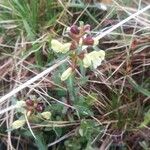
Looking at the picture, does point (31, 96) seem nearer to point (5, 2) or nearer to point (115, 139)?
point (115, 139)

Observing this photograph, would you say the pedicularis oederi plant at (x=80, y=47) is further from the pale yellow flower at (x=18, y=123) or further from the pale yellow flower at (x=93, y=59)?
the pale yellow flower at (x=18, y=123)

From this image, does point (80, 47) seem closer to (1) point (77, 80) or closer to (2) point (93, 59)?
(2) point (93, 59)

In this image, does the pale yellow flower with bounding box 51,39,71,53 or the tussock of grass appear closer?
the pale yellow flower with bounding box 51,39,71,53

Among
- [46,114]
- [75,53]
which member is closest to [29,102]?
[46,114]

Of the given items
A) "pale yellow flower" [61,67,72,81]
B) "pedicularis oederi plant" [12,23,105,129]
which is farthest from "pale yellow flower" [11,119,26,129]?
"pale yellow flower" [61,67,72,81]

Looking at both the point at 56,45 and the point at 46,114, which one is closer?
the point at 56,45

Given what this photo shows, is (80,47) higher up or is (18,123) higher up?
(80,47)

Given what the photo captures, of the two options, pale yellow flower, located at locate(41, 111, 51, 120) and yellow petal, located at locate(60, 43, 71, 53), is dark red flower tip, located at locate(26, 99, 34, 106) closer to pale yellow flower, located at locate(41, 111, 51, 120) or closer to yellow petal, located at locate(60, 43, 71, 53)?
pale yellow flower, located at locate(41, 111, 51, 120)

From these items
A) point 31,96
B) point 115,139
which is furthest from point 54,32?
point 115,139
